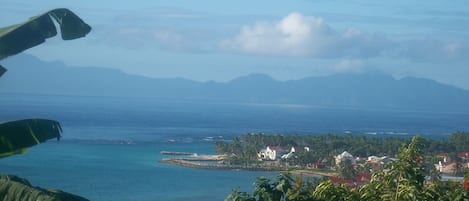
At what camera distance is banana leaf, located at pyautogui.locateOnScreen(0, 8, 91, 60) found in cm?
449

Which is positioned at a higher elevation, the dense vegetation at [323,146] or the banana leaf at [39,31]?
the banana leaf at [39,31]

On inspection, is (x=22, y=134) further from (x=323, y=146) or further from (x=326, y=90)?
(x=326, y=90)

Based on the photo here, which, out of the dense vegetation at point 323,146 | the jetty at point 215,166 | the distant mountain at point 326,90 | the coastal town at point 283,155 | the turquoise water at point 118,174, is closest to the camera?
the turquoise water at point 118,174

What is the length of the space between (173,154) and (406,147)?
3763 cm

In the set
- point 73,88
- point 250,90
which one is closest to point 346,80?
point 250,90

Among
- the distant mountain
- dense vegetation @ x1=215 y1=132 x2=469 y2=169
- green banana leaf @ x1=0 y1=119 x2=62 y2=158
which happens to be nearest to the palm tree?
green banana leaf @ x1=0 y1=119 x2=62 y2=158

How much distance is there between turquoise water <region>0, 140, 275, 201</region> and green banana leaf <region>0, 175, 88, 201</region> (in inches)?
522

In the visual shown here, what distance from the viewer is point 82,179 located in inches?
995

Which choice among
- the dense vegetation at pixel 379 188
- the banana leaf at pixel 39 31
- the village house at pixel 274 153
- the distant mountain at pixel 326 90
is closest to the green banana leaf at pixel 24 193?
the banana leaf at pixel 39 31

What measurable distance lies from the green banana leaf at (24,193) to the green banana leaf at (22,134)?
0.43 metres

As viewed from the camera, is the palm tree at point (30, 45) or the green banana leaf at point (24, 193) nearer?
the green banana leaf at point (24, 193)

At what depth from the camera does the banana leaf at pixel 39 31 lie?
449 cm

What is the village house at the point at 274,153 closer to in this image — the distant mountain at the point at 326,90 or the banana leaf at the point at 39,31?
the banana leaf at the point at 39,31

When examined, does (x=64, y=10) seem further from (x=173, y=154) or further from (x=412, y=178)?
(x=173, y=154)
